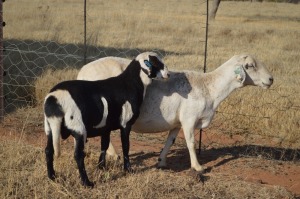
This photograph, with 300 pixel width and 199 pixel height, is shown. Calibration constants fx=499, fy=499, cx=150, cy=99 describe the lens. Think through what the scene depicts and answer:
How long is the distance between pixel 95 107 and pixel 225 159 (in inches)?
101

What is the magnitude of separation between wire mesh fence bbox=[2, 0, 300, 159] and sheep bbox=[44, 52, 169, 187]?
2324 mm

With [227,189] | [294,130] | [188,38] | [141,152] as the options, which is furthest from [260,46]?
[227,189]

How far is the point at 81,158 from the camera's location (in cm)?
525

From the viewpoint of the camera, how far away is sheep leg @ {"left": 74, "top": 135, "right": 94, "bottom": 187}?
16.8 ft

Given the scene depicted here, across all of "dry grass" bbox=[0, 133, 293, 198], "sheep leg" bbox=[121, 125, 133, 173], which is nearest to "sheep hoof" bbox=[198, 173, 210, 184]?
"dry grass" bbox=[0, 133, 293, 198]

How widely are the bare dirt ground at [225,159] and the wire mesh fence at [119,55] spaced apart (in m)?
0.18

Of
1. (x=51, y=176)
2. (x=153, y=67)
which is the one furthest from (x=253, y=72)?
(x=51, y=176)

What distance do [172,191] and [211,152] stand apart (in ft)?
7.40

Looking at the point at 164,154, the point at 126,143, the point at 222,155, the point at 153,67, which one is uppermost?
the point at 153,67

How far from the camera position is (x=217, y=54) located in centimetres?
1418

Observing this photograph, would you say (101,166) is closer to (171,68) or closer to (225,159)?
(225,159)

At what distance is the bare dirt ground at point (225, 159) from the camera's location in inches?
252

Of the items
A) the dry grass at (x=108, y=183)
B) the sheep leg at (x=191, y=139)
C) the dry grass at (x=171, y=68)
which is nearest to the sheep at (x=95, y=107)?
the dry grass at (x=108, y=183)

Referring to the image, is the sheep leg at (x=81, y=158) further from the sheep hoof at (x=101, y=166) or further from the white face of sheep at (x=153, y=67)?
the white face of sheep at (x=153, y=67)
